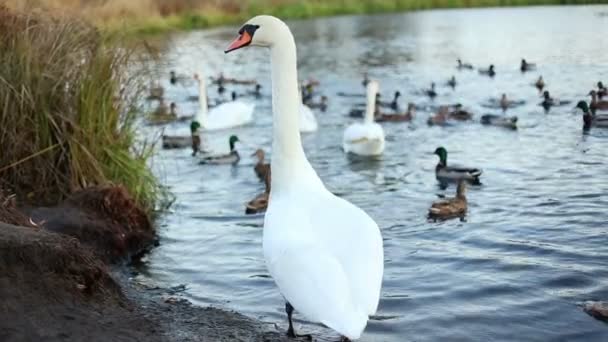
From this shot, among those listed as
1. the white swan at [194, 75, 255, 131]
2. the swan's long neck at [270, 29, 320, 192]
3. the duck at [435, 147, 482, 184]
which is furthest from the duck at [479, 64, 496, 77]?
the swan's long neck at [270, 29, 320, 192]

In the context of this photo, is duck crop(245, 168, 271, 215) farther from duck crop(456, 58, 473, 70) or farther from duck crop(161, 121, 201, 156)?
duck crop(456, 58, 473, 70)

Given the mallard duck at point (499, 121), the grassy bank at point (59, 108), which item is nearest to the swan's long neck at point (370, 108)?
the mallard duck at point (499, 121)

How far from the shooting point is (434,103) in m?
23.3

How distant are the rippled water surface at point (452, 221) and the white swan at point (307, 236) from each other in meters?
1.12

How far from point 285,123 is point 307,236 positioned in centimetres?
126

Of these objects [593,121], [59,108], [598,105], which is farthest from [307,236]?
[598,105]

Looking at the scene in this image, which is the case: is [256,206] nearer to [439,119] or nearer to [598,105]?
[439,119]

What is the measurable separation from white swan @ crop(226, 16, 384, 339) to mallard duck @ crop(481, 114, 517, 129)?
40.2ft

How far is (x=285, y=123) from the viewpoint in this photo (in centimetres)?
704

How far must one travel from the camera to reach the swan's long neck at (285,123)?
6.87 metres

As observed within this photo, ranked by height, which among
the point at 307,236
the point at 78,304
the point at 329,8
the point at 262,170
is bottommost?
the point at 262,170

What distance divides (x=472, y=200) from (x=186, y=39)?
32673 millimetres

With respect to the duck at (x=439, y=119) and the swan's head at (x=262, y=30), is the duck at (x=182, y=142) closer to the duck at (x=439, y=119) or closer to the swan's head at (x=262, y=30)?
the duck at (x=439, y=119)

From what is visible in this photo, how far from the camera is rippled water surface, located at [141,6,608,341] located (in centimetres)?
791
